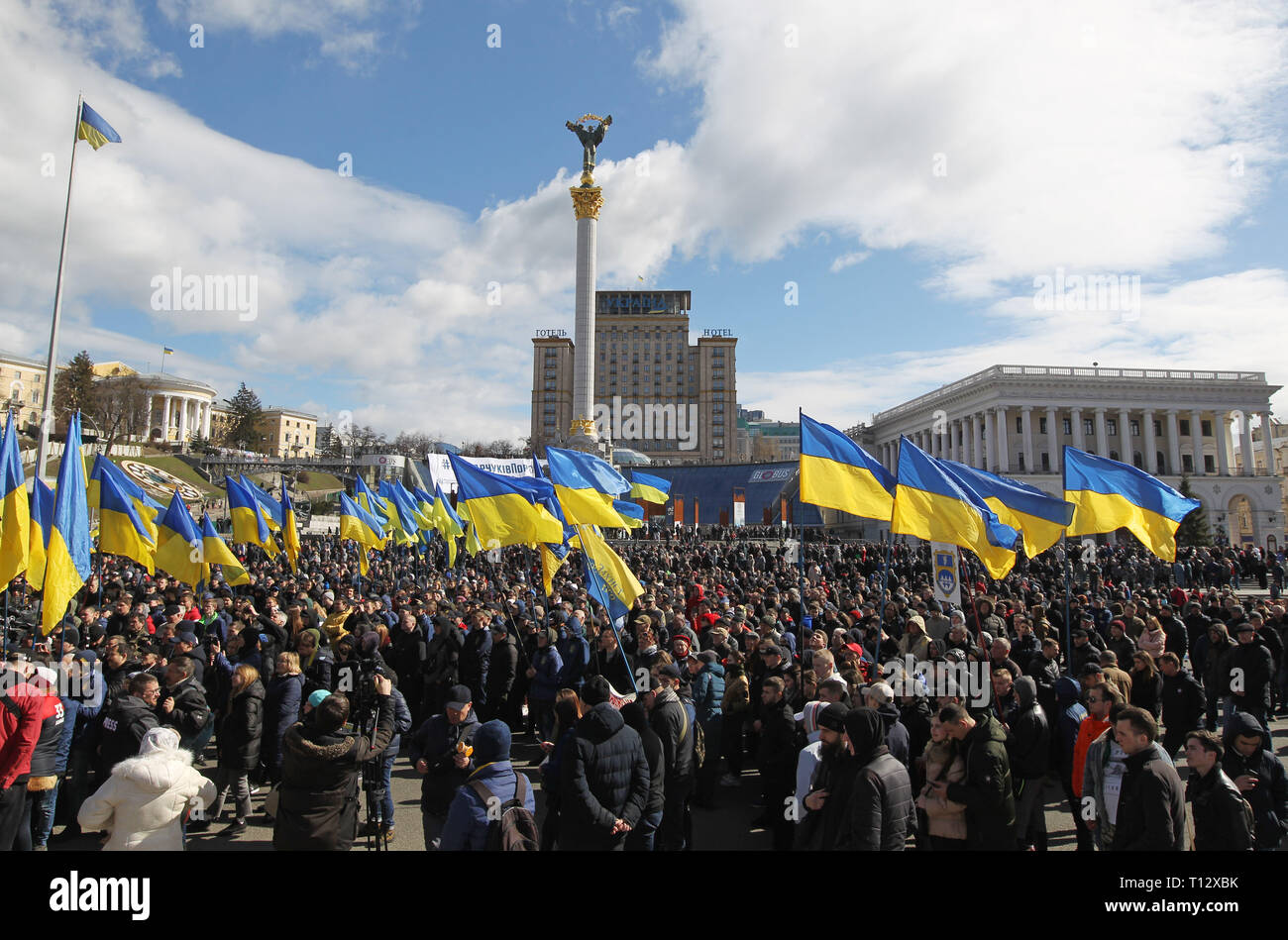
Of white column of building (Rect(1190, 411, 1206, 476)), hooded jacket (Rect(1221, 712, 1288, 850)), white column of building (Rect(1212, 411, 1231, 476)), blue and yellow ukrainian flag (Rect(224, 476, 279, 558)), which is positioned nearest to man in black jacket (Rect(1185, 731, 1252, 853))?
hooded jacket (Rect(1221, 712, 1288, 850))

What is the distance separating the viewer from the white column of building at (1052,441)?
63.5m

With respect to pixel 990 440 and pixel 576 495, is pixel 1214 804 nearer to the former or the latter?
pixel 576 495

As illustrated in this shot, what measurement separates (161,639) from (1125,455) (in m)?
71.9

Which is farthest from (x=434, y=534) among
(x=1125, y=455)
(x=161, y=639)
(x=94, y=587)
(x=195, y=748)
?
(x=1125, y=455)

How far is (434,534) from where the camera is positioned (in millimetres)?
37500

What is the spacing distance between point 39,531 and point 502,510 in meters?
5.03

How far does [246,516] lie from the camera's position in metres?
16.5

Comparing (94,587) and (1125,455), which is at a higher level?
(1125,455)

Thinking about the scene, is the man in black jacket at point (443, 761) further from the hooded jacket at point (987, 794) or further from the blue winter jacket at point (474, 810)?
the hooded jacket at point (987, 794)

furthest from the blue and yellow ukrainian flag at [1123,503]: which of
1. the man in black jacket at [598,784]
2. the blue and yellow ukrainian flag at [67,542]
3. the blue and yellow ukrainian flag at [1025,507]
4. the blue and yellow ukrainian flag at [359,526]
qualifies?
the blue and yellow ukrainian flag at [359,526]

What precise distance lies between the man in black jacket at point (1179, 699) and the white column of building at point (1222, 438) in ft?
235
